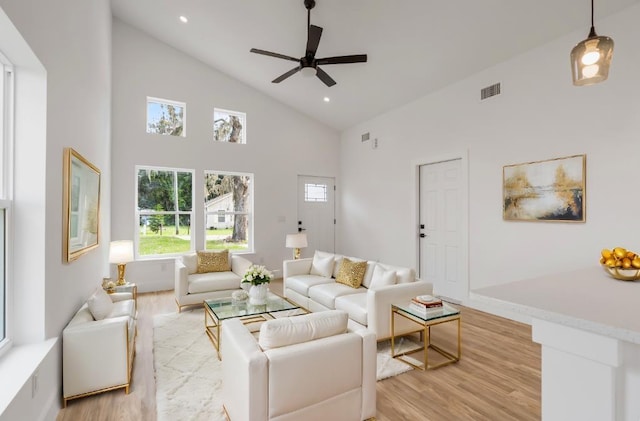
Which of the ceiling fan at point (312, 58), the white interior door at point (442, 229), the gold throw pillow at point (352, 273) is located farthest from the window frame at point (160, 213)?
the white interior door at point (442, 229)

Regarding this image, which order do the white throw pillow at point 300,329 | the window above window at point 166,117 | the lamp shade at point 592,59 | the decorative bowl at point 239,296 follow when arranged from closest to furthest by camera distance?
the lamp shade at point 592,59 < the white throw pillow at point 300,329 < the decorative bowl at point 239,296 < the window above window at point 166,117

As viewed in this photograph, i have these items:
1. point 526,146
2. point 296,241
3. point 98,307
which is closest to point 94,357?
point 98,307

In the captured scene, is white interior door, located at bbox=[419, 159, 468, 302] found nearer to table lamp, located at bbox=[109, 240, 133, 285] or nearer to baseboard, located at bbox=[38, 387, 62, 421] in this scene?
table lamp, located at bbox=[109, 240, 133, 285]

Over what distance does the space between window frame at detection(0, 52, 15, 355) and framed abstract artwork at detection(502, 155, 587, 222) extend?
4.90 m

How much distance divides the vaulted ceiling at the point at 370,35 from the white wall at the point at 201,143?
0.36 metres

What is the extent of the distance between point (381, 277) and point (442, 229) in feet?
6.67

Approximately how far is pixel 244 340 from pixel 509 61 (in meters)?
4.56

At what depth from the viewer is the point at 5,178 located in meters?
2.00

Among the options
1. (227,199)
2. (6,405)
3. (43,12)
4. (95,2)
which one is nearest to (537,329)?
(6,405)

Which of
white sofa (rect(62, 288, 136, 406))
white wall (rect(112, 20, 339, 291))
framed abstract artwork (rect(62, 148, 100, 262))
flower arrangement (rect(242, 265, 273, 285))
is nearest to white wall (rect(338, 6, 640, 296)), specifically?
white wall (rect(112, 20, 339, 291))

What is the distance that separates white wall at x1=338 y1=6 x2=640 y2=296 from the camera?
125 inches

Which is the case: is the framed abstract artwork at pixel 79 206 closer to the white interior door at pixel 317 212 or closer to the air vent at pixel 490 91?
the white interior door at pixel 317 212

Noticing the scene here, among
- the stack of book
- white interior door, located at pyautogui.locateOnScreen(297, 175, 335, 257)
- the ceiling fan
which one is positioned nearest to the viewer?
the stack of book

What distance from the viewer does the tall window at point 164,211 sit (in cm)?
569
